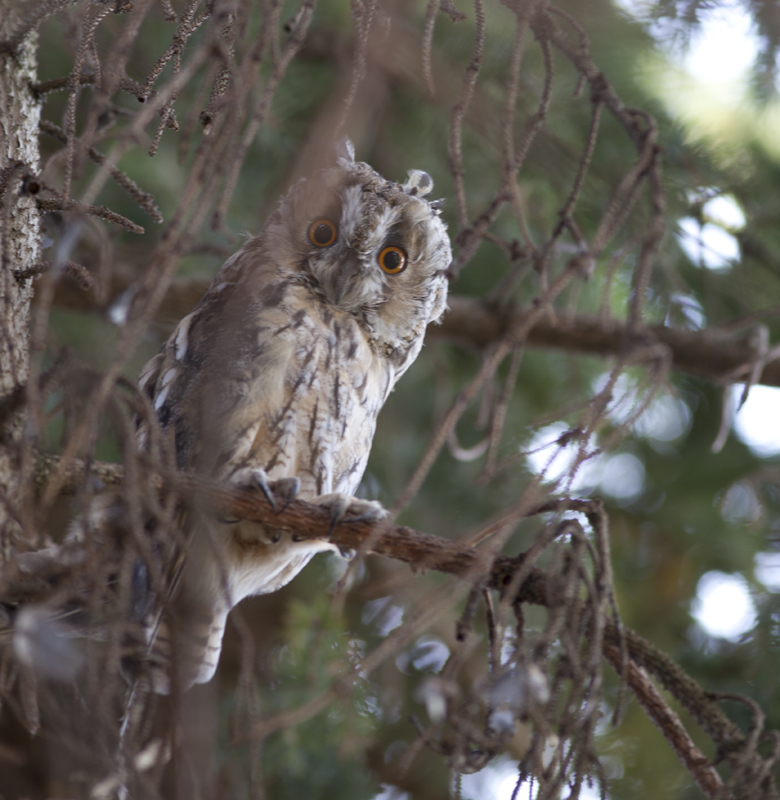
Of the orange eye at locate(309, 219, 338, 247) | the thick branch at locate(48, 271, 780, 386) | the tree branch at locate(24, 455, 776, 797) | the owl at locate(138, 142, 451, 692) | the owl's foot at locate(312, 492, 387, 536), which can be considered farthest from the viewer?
the thick branch at locate(48, 271, 780, 386)

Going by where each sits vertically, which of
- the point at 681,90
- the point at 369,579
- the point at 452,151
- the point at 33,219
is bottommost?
the point at 369,579

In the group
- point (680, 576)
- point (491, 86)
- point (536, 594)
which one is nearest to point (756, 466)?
point (680, 576)

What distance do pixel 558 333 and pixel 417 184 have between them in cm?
70

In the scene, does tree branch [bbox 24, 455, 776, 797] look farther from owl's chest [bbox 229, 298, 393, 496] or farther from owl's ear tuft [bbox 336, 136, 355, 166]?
owl's ear tuft [bbox 336, 136, 355, 166]

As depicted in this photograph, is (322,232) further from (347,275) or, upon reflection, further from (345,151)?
(345,151)

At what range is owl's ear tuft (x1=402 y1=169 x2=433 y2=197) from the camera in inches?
84.0

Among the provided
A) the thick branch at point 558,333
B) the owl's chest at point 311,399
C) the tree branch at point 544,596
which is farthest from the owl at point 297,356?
the thick branch at point 558,333

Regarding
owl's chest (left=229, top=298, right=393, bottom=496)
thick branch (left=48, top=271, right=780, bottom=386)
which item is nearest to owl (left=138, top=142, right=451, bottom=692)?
owl's chest (left=229, top=298, right=393, bottom=496)

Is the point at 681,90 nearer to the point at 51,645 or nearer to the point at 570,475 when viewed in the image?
the point at 570,475

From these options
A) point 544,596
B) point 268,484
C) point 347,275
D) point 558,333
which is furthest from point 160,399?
point 558,333

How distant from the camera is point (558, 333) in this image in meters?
2.51

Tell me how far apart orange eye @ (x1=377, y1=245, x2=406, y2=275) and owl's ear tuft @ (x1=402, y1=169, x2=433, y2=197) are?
18 cm

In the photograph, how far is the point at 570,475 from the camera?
2.99 ft

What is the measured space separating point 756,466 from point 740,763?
6.61ft
